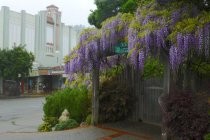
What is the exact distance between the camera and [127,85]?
1547 cm

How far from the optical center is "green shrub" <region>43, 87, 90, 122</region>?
616 inches

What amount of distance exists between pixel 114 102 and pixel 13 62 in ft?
111

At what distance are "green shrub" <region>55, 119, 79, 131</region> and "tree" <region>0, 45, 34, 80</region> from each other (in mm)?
32625

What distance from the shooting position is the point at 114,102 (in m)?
14.8

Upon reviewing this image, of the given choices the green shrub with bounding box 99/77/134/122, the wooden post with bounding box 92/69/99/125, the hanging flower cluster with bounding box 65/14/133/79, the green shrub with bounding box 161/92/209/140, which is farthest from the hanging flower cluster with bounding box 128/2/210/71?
the green shrub with bounding box 99/77/134/122

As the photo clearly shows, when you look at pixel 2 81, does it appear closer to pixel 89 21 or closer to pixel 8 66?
pixel 8 66

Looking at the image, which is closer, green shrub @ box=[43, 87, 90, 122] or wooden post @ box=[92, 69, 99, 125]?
wooden post @ box=[92, 69, 99, 125]

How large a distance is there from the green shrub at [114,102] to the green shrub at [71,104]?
36.2 inches

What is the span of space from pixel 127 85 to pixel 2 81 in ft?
118

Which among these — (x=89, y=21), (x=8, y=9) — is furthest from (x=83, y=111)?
(x=8, y=9)

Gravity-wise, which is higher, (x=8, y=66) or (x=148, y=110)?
(x=8, y=66)

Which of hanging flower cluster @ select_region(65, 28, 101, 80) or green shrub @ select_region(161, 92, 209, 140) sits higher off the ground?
hanging flower cluster @ select_region(65, 28, 101, 80)

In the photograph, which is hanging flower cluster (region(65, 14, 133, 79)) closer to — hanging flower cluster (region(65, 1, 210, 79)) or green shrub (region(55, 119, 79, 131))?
hanging flower cluster (region(65, 1, 210, 79))

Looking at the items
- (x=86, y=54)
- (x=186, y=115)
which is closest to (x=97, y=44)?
(x=86, y=54)
